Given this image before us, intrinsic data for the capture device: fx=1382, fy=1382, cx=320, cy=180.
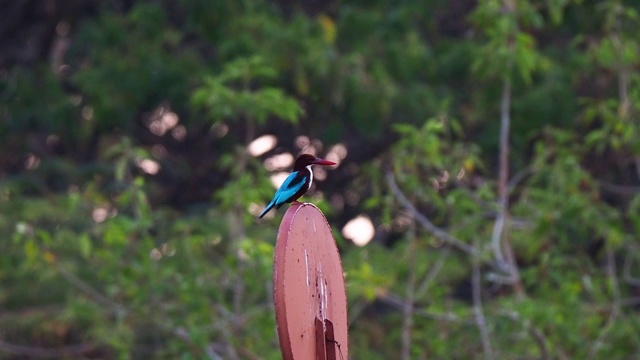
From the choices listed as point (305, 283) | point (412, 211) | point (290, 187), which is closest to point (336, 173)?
point (412, 211)

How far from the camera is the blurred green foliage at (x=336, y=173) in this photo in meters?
8.34

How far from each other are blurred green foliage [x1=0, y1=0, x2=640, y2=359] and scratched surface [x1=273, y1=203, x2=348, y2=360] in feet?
11.7

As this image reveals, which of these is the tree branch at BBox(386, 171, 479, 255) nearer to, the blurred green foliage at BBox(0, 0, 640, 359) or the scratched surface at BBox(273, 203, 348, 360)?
the blurred green foliage at BBox(0, 0, 640, 359)

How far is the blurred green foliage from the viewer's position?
8.34 m

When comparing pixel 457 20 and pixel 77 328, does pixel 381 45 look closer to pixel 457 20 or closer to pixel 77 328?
pixel 457 20

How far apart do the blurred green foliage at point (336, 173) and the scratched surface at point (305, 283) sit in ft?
11.7

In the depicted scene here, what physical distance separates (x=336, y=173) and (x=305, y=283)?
1077 cm

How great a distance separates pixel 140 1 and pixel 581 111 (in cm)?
420

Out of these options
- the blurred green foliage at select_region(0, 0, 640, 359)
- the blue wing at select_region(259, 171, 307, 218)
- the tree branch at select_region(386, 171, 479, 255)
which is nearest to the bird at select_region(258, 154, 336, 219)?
the blue wing at select_region(259, 171, 307, 218)

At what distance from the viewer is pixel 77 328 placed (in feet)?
37.3

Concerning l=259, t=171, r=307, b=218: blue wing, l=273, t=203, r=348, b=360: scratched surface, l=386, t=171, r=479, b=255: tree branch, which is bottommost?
l=273, t=203, r=348, b=360: scratched surface

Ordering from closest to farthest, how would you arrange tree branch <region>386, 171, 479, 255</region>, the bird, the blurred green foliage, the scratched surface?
1. the scratched surface
2. the bird
3. the blurred green foliage
4. tree branch <region>386, 171, 479, 255</region>

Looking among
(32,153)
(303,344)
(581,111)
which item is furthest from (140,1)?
(303,344)

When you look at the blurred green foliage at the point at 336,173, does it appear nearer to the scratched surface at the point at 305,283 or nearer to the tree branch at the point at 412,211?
the tree branch at the point at 412,211
